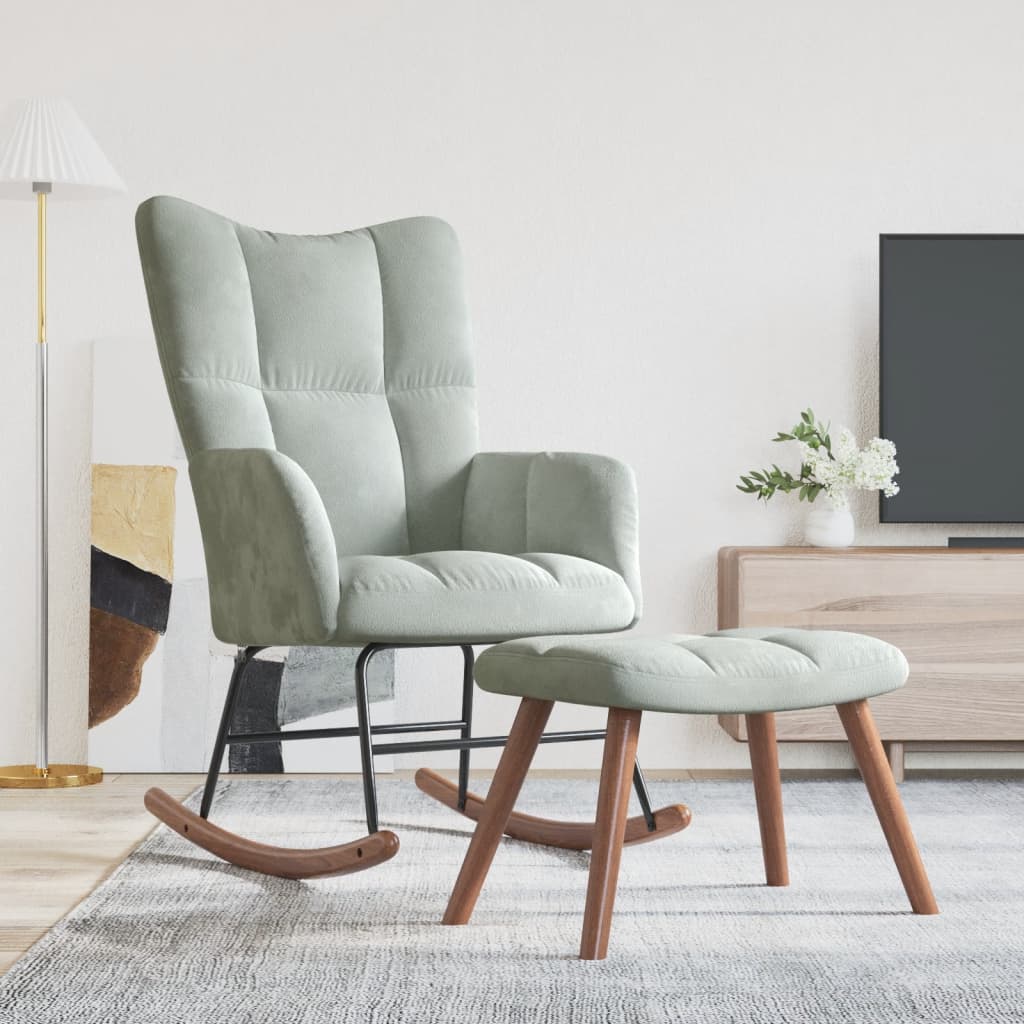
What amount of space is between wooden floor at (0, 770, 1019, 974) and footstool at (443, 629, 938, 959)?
58 cm

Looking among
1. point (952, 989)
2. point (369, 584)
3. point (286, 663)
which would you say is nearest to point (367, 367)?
point (369, 584)

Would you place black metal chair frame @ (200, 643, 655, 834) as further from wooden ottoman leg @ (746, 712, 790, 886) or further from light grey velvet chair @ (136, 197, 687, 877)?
wooden ottoman leg @ (746, 712, 790, 886)

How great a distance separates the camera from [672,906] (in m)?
1.96

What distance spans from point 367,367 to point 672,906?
3.74ft

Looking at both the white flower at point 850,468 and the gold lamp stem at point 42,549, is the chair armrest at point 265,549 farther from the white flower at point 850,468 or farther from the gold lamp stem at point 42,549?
the white flower at point 850,468

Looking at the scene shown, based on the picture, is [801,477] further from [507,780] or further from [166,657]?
[507,780]

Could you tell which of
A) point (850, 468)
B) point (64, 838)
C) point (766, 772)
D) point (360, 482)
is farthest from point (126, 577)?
point (766, 772)

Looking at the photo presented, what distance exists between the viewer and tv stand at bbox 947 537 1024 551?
10.7ft

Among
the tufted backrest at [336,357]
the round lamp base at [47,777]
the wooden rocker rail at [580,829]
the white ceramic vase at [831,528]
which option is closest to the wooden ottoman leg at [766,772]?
the wooden rocker rail at [580,829]

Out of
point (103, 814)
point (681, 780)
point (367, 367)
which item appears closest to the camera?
point (367, 367)

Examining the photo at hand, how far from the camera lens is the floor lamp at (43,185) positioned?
3072 millimetres

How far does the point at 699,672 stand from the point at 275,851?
82cm

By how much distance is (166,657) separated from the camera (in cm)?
328

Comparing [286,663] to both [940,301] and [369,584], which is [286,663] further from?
[940,301]
